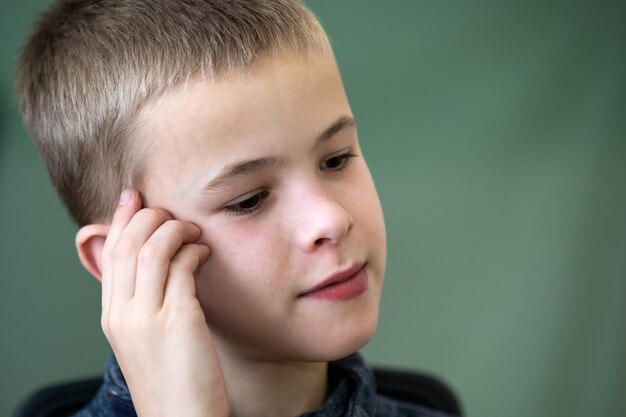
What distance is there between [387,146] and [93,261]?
0.97 m

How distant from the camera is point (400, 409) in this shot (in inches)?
41.9

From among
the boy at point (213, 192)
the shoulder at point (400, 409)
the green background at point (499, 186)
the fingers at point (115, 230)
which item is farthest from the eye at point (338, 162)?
the green background at point (499, 186)

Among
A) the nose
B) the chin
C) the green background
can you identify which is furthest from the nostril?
the green background

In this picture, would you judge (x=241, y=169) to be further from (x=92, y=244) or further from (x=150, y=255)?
(x=92, y=244)

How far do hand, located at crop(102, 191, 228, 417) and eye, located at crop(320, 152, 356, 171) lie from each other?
176 millimetres

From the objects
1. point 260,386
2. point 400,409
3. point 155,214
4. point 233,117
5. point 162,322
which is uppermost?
point 233,117

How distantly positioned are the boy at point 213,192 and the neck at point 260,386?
0.07ft

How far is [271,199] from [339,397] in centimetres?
31

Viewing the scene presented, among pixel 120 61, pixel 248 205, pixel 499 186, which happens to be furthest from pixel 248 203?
pixel 499 186

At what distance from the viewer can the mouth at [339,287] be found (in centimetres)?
83

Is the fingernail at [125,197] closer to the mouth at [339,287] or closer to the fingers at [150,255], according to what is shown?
the fingers at [150,255]

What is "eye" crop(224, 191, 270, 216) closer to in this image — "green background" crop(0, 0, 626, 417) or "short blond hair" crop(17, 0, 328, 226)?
"short blond hair" crop(17, 0, 328, 226)

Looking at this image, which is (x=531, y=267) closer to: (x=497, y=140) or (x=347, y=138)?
(x=497, y=140)

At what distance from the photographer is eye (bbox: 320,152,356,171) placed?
0.87 meters
